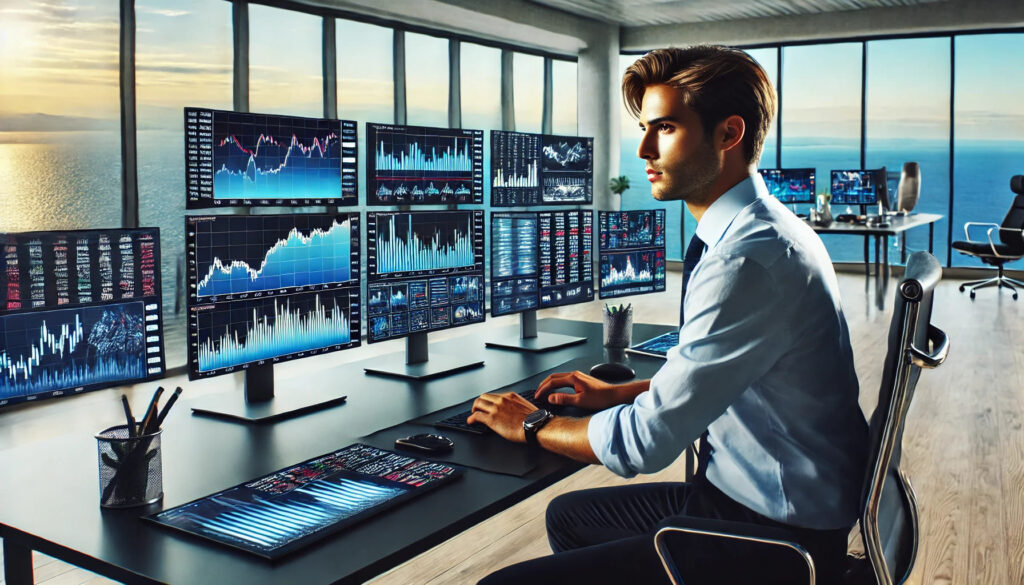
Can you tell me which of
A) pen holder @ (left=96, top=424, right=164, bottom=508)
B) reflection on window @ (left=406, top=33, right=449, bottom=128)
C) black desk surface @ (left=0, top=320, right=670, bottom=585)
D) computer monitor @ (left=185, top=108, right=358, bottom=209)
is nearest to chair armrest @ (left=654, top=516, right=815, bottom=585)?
black desk surface @ (left=0, top=320, right=670, bottom=585)

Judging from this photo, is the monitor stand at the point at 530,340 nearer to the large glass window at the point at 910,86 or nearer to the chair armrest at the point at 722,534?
the chair armrest at the point at 722,534

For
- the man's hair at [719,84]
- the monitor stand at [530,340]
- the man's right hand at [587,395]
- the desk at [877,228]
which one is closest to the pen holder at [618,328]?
the monitor stand at [530,340]

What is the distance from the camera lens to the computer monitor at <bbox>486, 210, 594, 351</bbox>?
2811 millimetres

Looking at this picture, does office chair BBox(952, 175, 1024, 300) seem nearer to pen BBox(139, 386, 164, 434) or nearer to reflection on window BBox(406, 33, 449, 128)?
reflection on window BBox(406, 33, 449, 128)

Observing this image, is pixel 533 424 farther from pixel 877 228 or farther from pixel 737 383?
pixel 877 228

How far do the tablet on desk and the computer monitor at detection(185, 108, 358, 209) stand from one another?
3.53 feet

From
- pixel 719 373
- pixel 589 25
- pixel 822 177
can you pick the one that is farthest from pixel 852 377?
pixel 822 177

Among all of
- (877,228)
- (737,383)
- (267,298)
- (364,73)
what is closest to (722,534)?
(737,383)

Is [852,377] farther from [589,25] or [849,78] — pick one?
[849,78]

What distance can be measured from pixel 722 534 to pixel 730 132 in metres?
0.77

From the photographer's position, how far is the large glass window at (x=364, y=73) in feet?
27.7

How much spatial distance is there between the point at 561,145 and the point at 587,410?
1322mm

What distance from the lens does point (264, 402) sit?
213 centimetres

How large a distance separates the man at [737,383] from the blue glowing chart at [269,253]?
0.82 metres
